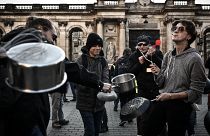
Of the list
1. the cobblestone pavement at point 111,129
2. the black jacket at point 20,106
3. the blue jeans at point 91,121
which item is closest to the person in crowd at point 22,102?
the black jacket at point 20,106

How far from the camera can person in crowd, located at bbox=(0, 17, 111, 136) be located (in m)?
2.43

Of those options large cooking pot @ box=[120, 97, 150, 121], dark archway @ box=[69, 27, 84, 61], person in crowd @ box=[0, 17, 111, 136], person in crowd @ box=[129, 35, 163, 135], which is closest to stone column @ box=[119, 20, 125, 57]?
dark archway @ box=[69, 27, 84, 61]

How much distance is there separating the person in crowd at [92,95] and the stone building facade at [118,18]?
23.3 m

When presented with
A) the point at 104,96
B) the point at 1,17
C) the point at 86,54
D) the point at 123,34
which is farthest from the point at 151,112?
the point at 1,17

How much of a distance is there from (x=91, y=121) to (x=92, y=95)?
428 mm

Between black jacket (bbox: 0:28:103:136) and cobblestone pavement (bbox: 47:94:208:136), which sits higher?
black jacket (bbox: 0:28:103:136)

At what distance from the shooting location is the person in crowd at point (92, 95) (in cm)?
498

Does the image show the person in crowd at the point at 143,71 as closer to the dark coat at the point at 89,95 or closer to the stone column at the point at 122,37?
the dark coat at the point at 89,95

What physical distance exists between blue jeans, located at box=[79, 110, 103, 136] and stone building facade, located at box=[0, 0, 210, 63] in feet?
77.6

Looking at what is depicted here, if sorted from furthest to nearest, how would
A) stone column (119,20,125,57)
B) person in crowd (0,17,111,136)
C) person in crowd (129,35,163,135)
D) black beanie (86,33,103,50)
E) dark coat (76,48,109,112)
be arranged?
stone column (119,20,125,57) → person in crowd (129,35,163,135) → black beanie (86,33,103,50) → dark coat (76,48,109,112) → person in crowd (0,17,111,136)

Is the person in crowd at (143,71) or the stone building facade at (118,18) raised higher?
the stone building facade at (118,18)

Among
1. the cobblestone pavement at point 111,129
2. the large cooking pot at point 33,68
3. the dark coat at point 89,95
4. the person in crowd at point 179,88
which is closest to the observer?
the large cooking pot at point 33,68

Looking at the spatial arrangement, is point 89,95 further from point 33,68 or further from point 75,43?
point 75,43

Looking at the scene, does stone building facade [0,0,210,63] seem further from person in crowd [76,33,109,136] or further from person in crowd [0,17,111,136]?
person in crowd [0,17,111,136]
